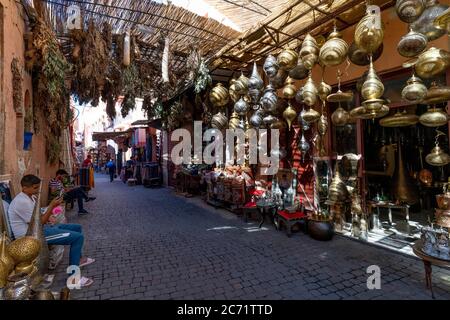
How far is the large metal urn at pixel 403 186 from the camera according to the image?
17.9ft

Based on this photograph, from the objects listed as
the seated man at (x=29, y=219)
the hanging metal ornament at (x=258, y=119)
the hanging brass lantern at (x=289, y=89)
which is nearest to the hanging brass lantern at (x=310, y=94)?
the hanging brass lantern at (x=289, y=89)

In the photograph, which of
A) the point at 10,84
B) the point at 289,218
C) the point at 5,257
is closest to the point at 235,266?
the point at 289,218

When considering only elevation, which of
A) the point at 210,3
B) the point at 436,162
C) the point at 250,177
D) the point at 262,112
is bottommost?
the point at 250,177

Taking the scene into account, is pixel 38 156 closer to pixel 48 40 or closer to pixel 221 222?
pixel 48 40

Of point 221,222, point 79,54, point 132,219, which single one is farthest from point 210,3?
point 132,219

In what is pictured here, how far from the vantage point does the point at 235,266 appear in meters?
3.80

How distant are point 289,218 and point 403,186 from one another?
288cm

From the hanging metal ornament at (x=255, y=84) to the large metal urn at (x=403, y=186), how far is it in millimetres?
3835

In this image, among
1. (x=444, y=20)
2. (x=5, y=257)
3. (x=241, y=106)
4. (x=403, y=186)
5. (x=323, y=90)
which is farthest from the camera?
(x=241, y=106)

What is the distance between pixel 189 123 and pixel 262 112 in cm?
689

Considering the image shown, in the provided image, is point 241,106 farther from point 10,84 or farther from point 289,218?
point 10,84

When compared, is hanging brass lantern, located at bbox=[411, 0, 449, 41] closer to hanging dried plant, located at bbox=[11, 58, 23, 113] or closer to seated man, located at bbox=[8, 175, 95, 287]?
seated man, located at bbox=[8, 175, 95, 287]

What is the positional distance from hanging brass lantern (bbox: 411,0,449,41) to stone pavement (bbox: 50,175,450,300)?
3.23 meters
